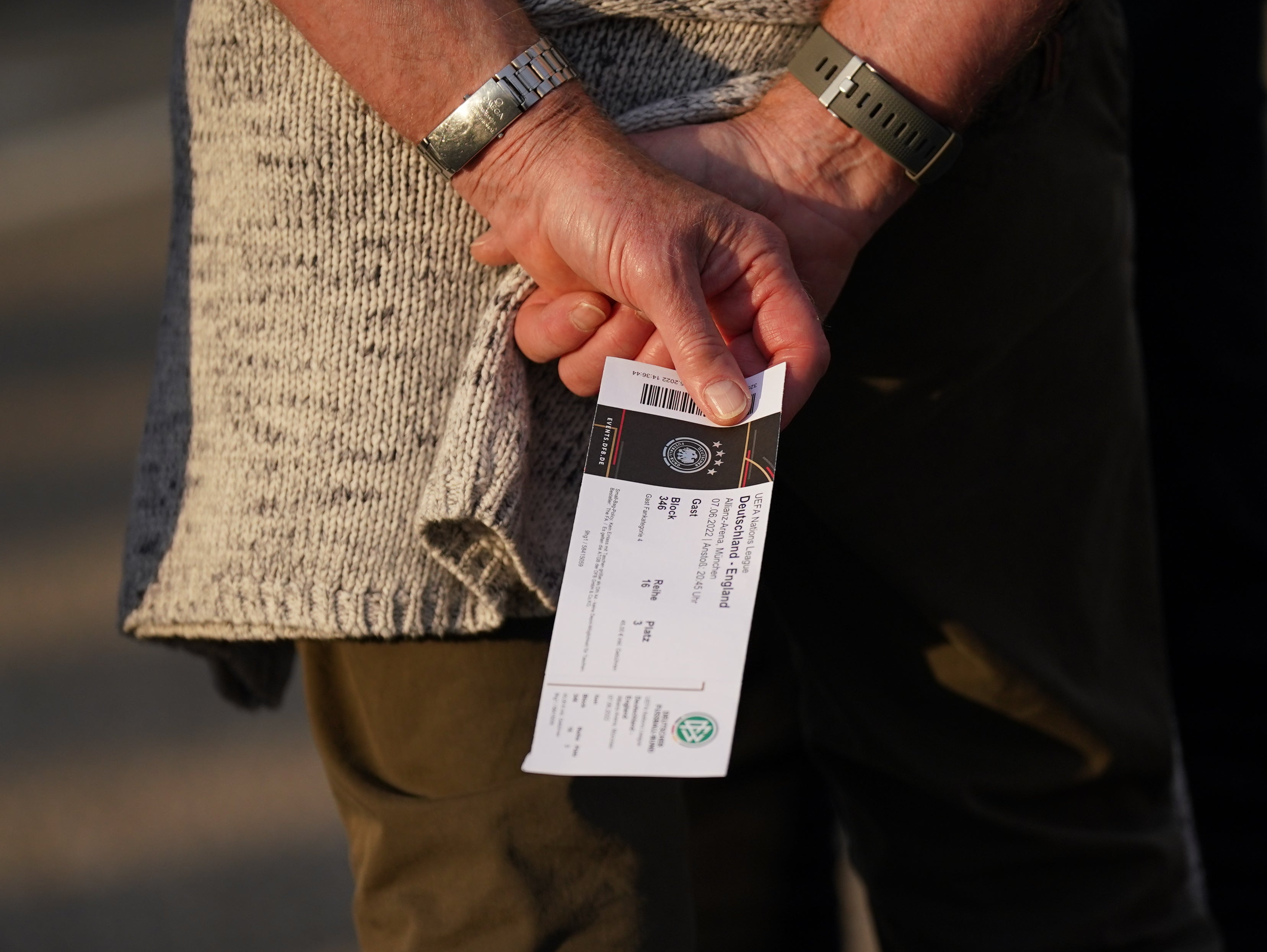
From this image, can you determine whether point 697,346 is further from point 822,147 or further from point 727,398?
point 822,147

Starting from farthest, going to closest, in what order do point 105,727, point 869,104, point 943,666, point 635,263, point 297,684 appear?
point 297,684 < point 105,727 < point 943,666 < point 869,104 < point 635,263

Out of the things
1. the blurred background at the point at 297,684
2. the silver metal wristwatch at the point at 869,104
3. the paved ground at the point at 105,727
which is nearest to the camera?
the silver metal wristwatch at the point at 869,104

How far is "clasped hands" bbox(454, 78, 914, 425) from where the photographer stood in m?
0.84

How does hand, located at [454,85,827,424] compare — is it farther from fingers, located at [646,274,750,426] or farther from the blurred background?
the blurred background

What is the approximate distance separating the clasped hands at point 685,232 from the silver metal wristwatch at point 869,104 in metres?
0.02

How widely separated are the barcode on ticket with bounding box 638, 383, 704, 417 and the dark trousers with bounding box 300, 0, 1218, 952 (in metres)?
0.25

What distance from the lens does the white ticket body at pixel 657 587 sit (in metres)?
0.83

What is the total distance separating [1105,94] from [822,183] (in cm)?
44

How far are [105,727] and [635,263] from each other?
5.82 ft

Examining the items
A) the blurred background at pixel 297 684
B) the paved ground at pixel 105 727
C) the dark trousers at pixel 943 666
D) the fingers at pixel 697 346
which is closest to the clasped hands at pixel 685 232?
the fingers at pixel 697 346

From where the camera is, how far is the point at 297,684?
2.29 m

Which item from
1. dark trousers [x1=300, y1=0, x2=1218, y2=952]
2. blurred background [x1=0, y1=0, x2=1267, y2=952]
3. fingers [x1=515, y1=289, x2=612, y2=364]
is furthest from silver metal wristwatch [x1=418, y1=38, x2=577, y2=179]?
blurred background [x1=0, y1=0, x2=1267, y2=952]

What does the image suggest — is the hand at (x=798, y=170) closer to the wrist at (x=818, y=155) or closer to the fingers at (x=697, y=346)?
the wrist at (x=818, y=155)

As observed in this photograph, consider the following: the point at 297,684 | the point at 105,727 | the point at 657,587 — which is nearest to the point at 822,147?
the point at 657,587
